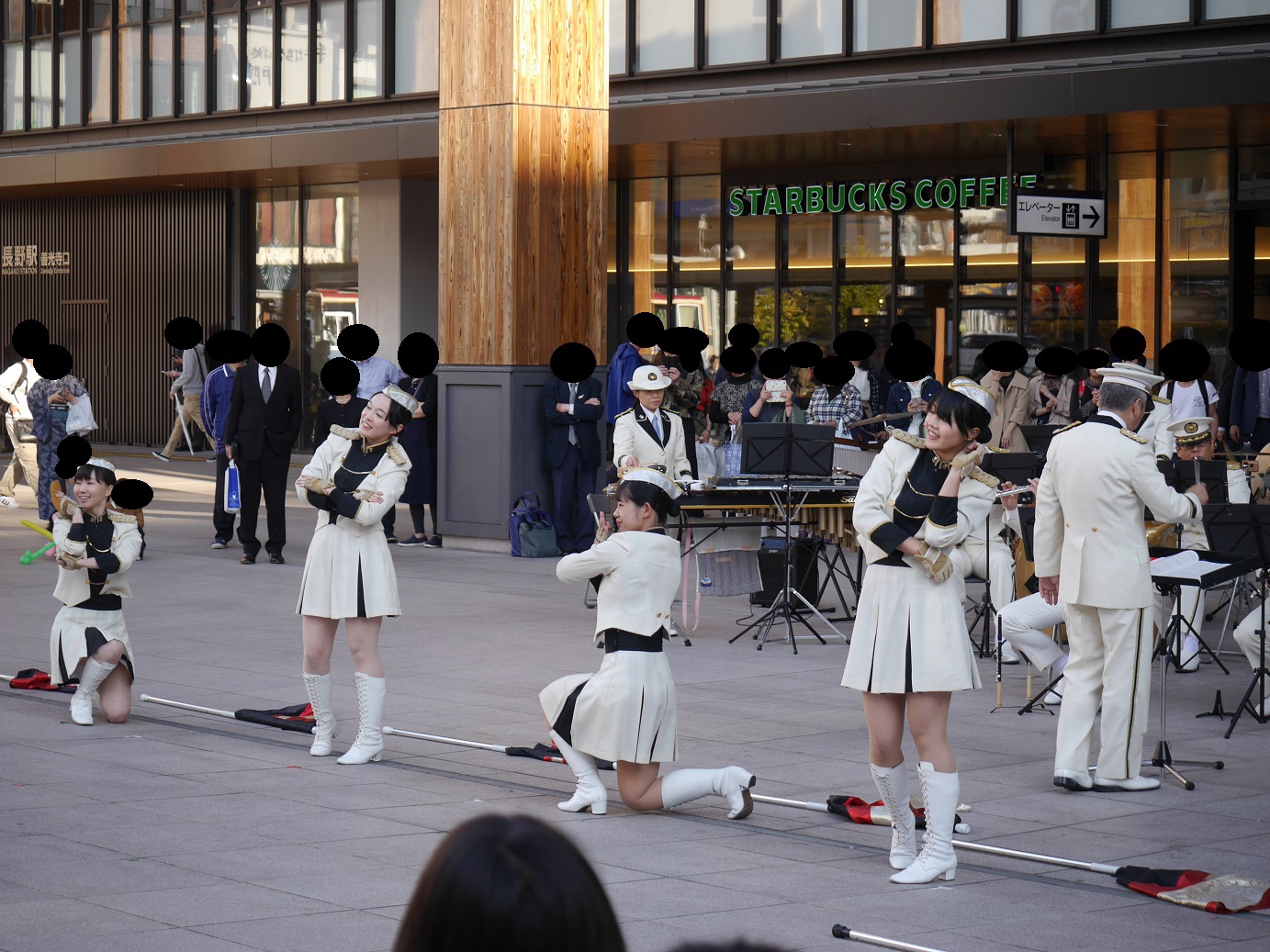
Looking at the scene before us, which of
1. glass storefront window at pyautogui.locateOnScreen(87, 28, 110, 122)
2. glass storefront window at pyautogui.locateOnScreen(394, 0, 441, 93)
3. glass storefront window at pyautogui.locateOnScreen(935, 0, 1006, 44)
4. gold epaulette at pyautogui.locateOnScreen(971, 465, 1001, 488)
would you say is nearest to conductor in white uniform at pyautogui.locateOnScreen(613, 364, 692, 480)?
gold epaulette at pyautogui.locateOnScreen(971, 465, 1001, 488)

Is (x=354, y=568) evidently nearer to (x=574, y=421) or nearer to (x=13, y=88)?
(x=574, y=421)

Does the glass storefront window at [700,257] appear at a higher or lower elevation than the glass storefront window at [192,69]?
lower

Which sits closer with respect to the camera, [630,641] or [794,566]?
[630,641]

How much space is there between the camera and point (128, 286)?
3259 centimetres

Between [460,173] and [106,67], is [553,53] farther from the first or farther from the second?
[106,67]

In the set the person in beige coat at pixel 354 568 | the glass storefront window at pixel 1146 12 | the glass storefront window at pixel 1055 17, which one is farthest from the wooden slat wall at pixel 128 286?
the person in beige coat at pixel 354 568

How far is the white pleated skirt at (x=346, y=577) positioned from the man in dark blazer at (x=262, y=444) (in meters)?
8.65

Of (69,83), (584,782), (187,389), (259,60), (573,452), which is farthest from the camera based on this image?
(69,83)

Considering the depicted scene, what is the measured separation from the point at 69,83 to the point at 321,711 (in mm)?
25508

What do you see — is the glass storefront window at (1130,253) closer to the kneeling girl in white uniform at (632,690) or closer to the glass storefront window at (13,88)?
the kneeling girl in white uniform at (632,690)

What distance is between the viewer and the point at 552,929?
5.78 ft

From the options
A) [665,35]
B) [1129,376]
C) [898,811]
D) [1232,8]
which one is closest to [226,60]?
[665,35]

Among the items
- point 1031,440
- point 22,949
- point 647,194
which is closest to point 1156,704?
point 1031,440

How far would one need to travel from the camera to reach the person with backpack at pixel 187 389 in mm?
29734
